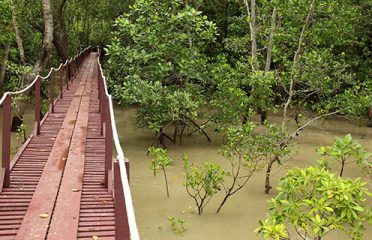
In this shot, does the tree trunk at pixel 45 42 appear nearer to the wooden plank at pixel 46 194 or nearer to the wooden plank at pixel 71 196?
the wooden plank at pixel 46 194

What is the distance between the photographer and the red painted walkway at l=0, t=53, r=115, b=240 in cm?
466

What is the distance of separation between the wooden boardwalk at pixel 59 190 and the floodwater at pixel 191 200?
2086 millimetres

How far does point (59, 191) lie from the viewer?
222 inches

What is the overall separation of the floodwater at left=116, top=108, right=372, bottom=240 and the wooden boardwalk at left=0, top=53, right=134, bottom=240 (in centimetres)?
209

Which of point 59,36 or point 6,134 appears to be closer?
point 6,134


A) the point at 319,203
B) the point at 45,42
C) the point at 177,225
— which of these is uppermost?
the point at 45,42

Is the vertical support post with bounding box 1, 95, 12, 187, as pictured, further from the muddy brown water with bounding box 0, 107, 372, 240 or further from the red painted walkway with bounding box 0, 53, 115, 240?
the muddy brown water with bounding box 0, 107, 372, 240

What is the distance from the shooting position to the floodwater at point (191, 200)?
8.61 m

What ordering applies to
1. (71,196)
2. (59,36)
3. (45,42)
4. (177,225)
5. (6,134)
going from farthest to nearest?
(59,36) < (45,42) < (177,225) < (6,134) < (71,196)

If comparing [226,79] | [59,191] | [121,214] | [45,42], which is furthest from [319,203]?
[45,42]

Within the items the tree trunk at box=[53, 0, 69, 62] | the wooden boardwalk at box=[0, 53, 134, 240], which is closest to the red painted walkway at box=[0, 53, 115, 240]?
the wooden boardwalk at box=[0, 53, 134, 240]

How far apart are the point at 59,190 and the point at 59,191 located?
3cm

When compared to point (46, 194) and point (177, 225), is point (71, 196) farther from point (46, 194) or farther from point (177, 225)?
point (177, 225)

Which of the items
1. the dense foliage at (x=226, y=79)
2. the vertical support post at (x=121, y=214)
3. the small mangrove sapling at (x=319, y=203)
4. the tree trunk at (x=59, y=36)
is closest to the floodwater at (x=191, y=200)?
the dense foliage at (x=226, y=79)
